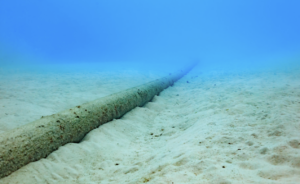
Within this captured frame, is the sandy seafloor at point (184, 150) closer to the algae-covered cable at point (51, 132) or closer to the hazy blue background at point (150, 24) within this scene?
the algae-covered cable at point (51, 132)

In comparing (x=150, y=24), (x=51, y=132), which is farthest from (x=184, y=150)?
(x=150, y=24)

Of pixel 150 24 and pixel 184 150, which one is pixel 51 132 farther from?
pixel 150 24

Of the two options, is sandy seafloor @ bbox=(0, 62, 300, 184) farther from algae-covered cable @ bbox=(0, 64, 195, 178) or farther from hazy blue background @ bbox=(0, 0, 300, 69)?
hazy blue background @ bbox=(0, 0, 300, 69)

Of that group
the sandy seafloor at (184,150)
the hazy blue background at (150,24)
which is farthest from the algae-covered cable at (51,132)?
the hazy blue background at (150,24)

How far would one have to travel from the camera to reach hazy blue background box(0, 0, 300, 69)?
106106 millimetres

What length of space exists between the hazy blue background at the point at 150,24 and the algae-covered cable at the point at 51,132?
309 ft

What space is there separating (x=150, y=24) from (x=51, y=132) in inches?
6530

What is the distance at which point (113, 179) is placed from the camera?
2.36 meters

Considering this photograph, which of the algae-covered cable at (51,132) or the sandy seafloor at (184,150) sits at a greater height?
the algae-covered cable at (51,132)

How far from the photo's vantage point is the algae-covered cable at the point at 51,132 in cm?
237

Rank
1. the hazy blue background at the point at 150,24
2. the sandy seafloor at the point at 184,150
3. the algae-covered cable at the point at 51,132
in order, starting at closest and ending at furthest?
1. the sandy seafloor at the point at 184,150
2. the algae-covered cable at the point at 51,132
3. the hazy blue background at the point at 150,24

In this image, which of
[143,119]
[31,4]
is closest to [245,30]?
[143,119]

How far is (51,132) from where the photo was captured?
295 centimetres

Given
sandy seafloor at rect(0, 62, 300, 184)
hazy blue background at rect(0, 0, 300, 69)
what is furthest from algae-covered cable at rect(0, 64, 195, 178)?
hazy blue background at rect(0, 0, 300, 69)
